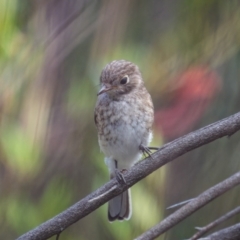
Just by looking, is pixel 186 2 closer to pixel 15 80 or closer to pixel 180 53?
pixel 180 53

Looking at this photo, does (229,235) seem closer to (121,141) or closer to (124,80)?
(121,141)

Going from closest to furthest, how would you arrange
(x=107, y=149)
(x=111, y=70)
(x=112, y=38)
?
(x=112, y=38), (x=111, y=70), (x=107, y=149)

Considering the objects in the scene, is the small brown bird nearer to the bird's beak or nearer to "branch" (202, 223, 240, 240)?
the bird's beak

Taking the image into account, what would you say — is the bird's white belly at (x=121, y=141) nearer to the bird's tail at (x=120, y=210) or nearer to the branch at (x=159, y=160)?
the bird's tail at (x=120, y=210)

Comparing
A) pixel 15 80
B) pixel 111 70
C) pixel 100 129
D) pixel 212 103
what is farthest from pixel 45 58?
pixel 212 103

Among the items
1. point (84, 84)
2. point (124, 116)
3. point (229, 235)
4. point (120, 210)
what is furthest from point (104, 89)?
point (229, 235)

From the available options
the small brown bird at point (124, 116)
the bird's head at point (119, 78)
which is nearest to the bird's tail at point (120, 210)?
the small brown bird at point (124, 116)

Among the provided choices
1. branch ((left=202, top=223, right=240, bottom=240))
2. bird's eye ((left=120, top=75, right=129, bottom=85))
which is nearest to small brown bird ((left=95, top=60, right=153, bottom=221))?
bird's eye ((left=120, top=75, right=129, bottom=85))
